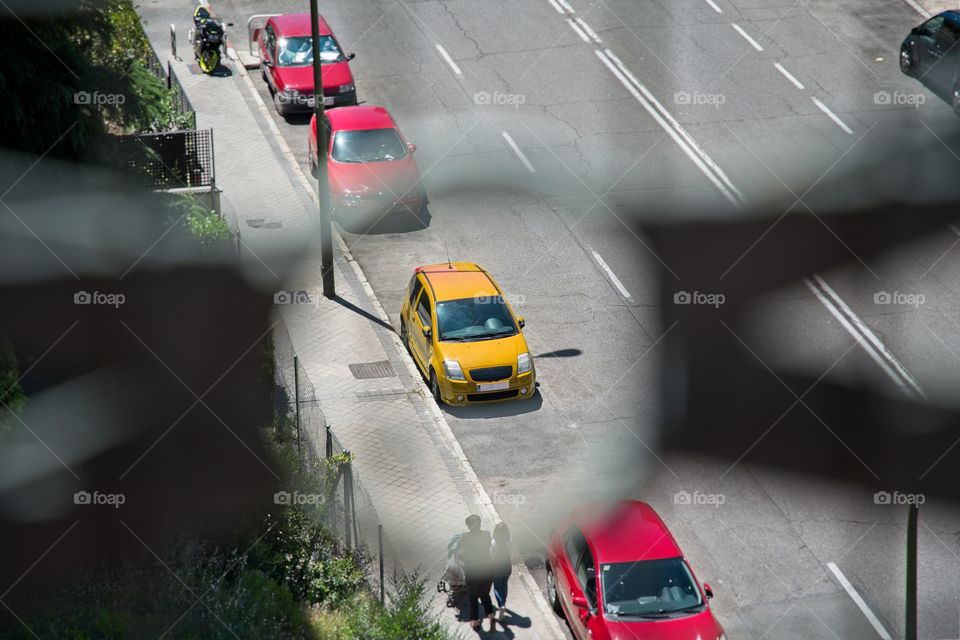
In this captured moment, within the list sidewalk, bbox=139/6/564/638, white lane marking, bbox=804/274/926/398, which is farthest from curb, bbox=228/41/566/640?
white lane marking, bbox=804/274/926/398

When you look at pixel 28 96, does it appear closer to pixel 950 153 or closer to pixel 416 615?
pixel 416 615

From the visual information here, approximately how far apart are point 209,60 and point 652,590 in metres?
20.9

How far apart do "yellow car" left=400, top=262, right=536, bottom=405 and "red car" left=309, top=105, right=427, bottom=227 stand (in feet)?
11.2

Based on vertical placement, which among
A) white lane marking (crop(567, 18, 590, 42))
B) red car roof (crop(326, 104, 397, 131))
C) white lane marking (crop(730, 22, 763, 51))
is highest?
white lane marking (crop(730, 22, 763, 51))

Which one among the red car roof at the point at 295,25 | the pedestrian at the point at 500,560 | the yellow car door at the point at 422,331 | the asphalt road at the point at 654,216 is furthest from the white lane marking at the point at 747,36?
the pedestrian at the point at 500,560

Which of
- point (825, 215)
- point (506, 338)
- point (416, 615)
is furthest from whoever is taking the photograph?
point (506, 338)

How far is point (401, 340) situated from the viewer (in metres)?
20.0

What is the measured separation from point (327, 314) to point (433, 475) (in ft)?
17.2

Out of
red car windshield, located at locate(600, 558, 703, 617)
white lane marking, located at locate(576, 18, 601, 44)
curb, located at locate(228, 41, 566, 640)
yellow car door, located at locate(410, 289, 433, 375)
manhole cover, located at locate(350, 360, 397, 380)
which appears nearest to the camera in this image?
red car windshield, located at locate(600, 558, 703, 617)

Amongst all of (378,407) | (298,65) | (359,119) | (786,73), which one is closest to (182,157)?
(359,119)

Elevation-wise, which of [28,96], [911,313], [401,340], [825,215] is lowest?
[401,340]

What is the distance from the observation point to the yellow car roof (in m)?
18.8

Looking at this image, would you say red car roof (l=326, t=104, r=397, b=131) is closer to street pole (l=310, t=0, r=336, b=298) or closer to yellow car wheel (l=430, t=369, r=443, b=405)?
street pole (l=310, t=0, r=336, b=298)

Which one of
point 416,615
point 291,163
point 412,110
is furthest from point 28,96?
point 412,110
